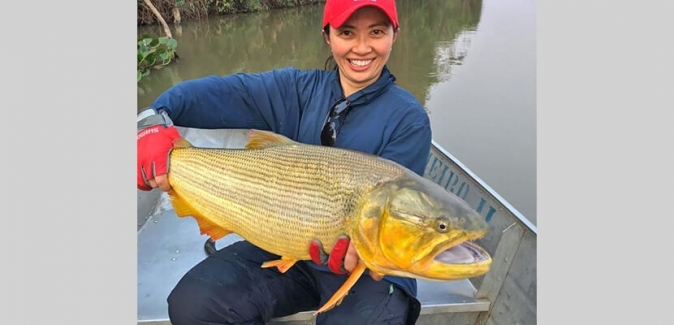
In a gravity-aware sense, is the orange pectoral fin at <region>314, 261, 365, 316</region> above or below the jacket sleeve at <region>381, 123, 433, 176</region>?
below

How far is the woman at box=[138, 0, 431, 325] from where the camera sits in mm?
1999

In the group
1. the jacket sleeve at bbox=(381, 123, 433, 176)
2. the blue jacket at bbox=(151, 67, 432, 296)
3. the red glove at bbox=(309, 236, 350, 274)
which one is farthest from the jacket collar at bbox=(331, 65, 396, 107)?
the red glove at bbox=(309, 236, 350, 274)

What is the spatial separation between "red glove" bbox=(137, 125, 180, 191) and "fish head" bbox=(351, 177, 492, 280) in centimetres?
90

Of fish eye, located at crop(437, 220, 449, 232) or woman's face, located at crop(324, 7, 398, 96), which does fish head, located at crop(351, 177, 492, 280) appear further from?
woman's face, located at crop(324, 7, 398, 96)

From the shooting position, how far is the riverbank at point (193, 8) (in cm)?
1848

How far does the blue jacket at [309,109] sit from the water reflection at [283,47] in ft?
27.9

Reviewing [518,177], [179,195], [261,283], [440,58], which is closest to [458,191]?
[261,283]

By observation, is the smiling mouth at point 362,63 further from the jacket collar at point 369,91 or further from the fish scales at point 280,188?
the fish scales at point 280,188

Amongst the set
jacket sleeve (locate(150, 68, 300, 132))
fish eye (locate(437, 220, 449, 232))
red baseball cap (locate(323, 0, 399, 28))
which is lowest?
fish eye (locate(437, 220, 449, 232))

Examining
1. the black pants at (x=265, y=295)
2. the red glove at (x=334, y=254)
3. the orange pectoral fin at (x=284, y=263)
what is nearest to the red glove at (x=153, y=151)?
the black pants at (x=265, y=295)

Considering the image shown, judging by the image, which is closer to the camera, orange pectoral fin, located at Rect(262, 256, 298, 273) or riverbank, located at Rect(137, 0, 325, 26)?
orange pectoral fin, located at Rect(262, 256, 298, 273)

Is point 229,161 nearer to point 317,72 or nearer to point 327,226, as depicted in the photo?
point 327,226

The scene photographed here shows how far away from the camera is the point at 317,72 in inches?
94.9

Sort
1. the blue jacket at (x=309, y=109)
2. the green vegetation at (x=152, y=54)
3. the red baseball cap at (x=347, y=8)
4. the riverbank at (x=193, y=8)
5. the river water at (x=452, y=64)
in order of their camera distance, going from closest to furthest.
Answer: the red baseball cap at (x=347, y=8) → the blue jacket at (x=309, y=109) → the river water at (x=452, y=64) → the green vegetation at (x=152, y=54) → the riverbank at (x=193, y=8)
